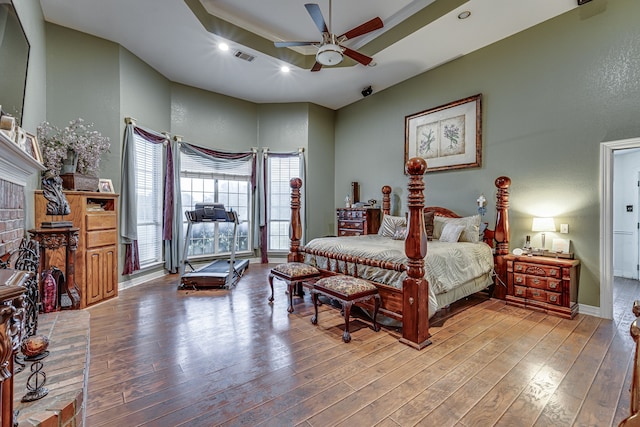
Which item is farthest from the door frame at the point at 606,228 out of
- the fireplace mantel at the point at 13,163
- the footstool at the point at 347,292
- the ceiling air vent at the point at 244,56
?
the fireplace mantel at the point at 13,163

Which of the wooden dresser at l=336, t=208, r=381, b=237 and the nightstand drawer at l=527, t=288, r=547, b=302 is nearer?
the nightstand drawer at l=527, t=288, r=547, b=302

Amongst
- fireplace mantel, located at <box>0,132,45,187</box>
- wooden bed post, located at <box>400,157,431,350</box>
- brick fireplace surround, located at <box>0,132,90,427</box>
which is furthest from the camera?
wooden bed post, located at <box>400,157,431,350</box>

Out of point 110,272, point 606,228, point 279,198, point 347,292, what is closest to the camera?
point 347,292

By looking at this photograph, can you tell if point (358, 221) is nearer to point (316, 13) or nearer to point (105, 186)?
point (316, 13)

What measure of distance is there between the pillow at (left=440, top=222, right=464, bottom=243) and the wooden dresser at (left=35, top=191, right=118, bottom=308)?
4.58m

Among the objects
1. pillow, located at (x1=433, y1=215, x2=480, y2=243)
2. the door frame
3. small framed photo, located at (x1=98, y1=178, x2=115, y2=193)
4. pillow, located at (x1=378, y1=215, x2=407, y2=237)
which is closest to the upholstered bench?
pillow, located at (x1=378, y1=215, x2=407, y2=237)

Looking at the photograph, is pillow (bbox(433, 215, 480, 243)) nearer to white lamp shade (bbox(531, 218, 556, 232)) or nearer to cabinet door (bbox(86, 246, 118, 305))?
white lamp shade (bbox(531, 218, 556, 232))

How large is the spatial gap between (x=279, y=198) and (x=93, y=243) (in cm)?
373

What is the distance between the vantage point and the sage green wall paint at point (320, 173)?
6691 mm

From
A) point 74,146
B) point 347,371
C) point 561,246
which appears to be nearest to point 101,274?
point 74,146

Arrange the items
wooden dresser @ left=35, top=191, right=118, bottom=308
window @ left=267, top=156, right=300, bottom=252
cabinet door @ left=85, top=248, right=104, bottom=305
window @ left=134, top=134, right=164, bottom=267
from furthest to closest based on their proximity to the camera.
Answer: window @ left=267, top=156, right=300, bottom=252 < window @ left=134, top=134, right=164, bottom=267 < cabinet door @ left=85, top=248, right=104, bottom=305 < wooden dresser @ left=35, top=191, right=118, bottom=308

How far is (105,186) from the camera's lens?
4113 mm

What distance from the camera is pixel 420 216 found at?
2627 millimetres

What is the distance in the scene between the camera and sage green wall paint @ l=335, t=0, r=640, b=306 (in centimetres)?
328
